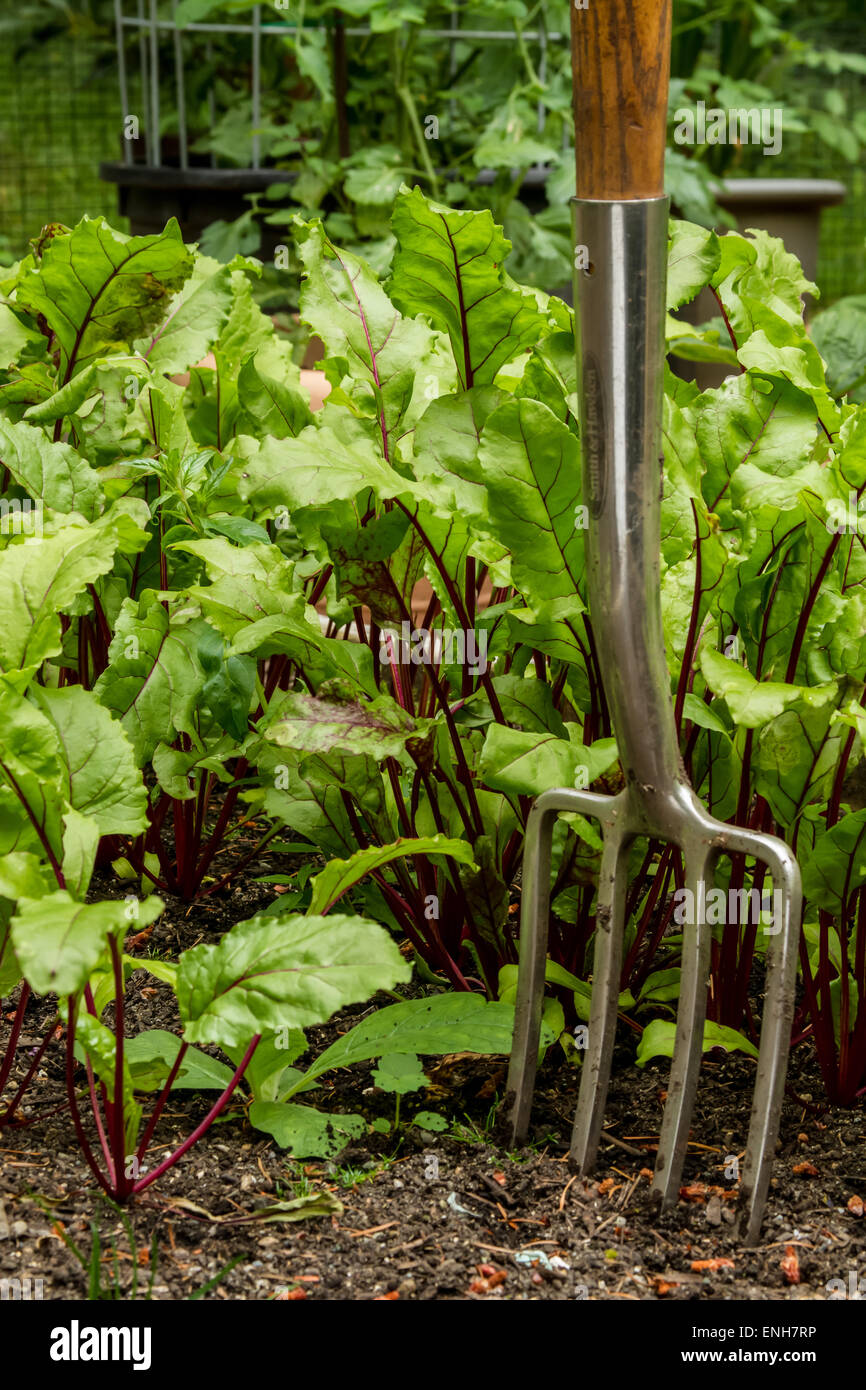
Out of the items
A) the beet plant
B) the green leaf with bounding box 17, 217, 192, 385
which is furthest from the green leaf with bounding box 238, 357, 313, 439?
the green leaf with bounding box 17, 217, 192, 385

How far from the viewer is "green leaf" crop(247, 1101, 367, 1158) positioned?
0.99 m

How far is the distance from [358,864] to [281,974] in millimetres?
123

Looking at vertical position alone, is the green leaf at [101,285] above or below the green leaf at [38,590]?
above

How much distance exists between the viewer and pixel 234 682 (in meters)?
1.08

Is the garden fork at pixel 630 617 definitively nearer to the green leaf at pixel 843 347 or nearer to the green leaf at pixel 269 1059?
the green leaf at pixel 269 1059

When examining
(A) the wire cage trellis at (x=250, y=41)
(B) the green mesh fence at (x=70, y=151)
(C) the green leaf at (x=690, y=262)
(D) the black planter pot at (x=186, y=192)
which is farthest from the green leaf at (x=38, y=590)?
(B) the green mesh fence at (x=70, y=151)

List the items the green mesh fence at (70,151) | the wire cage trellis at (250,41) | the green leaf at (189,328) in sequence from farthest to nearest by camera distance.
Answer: the green mesh fence at (70,151) < the wire cage trellis at (250,41) < the green leaf at (189,328)

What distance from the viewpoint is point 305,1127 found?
1.00 meters

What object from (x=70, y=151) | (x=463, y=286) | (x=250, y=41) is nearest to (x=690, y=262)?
(x=463, y=286)

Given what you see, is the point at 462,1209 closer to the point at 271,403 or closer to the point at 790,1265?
the point at 790,1265

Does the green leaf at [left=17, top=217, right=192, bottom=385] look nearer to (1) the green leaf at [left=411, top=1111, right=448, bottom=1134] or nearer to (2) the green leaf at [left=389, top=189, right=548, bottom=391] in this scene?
(2) the green leaf at [left=389, top=189, right=548, bottom=391]

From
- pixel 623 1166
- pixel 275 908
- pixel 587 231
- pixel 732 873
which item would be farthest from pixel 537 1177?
pixel 587 231

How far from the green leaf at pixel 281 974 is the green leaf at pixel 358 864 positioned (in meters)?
0.07

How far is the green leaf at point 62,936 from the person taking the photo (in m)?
0.74
